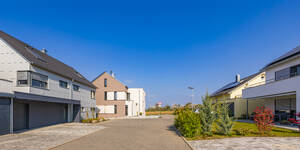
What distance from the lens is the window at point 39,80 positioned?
13631mm

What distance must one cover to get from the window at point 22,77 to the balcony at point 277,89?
19098mm

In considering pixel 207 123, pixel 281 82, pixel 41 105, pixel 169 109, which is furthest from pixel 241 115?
pixel 169 109

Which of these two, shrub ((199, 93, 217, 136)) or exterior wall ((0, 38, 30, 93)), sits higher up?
exterior wall ((0, 38, 30, 93))

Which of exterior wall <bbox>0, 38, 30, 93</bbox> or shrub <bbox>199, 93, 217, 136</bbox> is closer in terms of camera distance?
shrub <bbox>199, 93, 217, 136</bbox>

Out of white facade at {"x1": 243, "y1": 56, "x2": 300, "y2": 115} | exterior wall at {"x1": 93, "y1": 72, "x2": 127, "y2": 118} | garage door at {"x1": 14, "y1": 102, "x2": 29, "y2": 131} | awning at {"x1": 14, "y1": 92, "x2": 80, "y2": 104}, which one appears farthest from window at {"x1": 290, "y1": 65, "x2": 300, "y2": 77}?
exterior wall at {"x1": 93, "y1": 72, "x2": 127, "y2": 118}

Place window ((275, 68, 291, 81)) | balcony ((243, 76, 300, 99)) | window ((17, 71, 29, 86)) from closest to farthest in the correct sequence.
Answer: window ((17, 71, 29, 86))
balcony ((243, 76, 300, 99))
window ((275, 68, 291, 81))

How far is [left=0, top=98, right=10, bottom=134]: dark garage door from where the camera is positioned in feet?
34.0

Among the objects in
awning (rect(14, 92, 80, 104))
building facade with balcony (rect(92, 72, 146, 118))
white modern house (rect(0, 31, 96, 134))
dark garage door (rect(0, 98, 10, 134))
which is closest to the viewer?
dark garage door (rect(0, 98, 10, 134))

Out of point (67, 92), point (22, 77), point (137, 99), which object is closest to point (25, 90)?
point (22, 77)

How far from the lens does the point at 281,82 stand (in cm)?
1455

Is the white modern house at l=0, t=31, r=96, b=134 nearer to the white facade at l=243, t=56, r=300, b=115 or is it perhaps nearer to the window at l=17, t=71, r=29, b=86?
the window at l=17, t=71, r=29, b=86

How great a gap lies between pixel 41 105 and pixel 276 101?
2157 cm

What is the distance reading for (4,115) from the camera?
416 inches

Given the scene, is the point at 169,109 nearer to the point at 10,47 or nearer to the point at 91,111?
the point at 91,111
